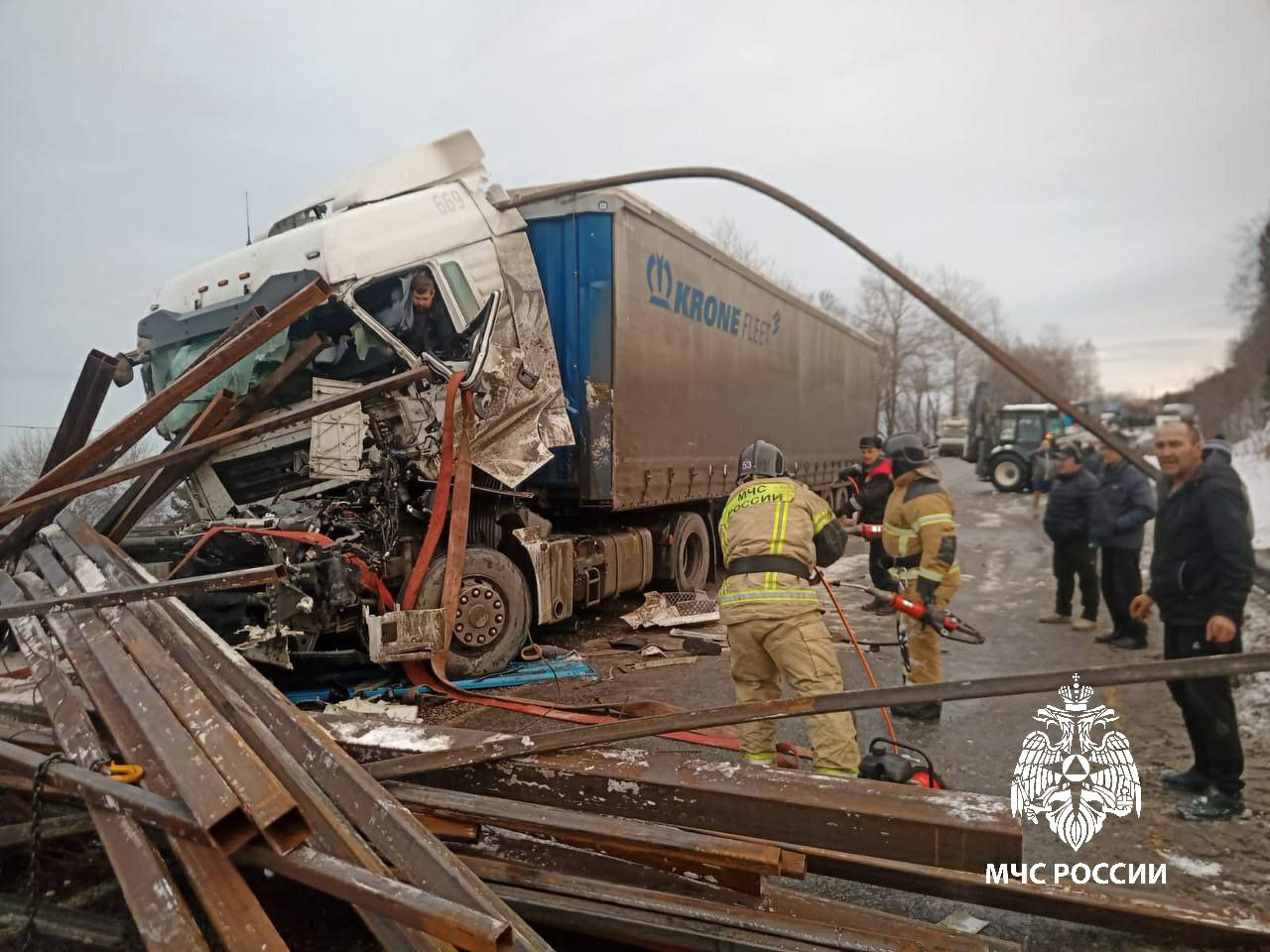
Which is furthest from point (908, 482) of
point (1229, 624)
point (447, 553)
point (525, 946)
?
point (525, 946)

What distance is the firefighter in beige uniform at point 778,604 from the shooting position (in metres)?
3.34

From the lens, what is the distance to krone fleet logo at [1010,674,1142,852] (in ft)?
11.1

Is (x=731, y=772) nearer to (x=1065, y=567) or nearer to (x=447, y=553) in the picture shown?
(x=447, y=553)

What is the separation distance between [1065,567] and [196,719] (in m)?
7.30

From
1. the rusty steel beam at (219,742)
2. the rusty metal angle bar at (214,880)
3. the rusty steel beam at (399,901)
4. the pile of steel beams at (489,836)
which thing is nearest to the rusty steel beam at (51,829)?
the pile of steel beams at (489,836)

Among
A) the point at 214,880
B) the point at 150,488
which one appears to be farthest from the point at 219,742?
the point at 150,488

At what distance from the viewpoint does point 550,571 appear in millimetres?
6020

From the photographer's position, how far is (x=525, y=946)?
5.91 ft

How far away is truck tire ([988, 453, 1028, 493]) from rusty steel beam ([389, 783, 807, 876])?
→ 70.5ft

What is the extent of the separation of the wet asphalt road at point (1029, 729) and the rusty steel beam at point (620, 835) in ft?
2.45

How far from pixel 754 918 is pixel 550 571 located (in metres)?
3.98

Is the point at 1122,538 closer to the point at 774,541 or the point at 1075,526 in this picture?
the point at 1075,526

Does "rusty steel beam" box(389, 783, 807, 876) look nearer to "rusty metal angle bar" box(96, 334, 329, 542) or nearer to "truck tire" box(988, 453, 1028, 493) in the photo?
"rusty metal angle bar" box(96, 334, 329, 542)

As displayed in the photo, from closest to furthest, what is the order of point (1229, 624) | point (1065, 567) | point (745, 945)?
point (745, 945) → point (1229, 624) → point (1065, 567)
